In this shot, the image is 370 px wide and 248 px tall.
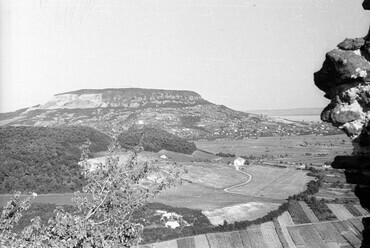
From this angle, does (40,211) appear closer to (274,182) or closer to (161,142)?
(274,182)

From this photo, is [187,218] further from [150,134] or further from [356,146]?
[150,134]

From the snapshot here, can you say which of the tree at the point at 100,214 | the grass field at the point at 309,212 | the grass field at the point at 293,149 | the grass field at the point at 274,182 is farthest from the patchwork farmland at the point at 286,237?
the grass field at the point at 293,149

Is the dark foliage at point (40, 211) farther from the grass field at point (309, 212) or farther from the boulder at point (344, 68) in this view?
the boulder at point (344, 68)

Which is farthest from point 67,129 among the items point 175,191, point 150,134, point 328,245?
point 328,245

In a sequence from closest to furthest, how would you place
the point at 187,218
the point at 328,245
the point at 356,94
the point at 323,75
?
the point at 356,94, the point at 323,75, the point at 328,245, the point at 187,218

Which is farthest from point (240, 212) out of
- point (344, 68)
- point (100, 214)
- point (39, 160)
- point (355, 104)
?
point (344, 68)
